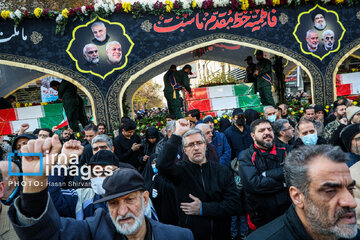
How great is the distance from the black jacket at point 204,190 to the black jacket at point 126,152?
7.19ft

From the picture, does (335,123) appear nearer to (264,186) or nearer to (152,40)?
(264,186)

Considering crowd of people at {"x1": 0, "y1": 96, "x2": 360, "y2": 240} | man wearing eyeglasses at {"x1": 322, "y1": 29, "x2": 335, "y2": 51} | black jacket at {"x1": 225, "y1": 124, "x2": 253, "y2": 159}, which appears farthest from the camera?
man wearing eyeglasses at {"x1": 322, "y1": 29, "x2": 335, "y2": 51}

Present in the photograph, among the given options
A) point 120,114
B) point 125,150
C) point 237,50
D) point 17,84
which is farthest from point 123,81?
point 237,50

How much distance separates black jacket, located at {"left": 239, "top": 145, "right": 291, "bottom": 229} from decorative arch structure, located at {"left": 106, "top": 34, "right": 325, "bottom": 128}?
250 inches

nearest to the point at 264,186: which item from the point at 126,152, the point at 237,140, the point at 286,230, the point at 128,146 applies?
the point at 286,230

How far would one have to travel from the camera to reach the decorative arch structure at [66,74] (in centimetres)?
816

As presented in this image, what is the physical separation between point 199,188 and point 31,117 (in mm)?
8685

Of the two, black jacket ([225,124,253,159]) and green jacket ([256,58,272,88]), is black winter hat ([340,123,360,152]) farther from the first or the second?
green jacket ([256,58,272,88])

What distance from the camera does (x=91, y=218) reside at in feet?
5.65

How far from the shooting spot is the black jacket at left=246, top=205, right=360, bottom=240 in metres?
1.49

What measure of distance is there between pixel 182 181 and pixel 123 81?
258 inches

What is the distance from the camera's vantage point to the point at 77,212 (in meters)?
2.31

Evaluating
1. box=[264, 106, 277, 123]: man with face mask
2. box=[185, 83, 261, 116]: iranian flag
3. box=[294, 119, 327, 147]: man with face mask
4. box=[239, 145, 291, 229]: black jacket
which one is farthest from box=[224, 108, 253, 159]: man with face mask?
box=[185, 83, 261, 116]: iranian flag

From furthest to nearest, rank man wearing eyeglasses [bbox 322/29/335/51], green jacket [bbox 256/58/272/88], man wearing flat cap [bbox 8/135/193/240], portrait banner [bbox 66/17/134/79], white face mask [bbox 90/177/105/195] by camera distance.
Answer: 1. man wearing eyeglasses [bbox 322/29/335/51]
2. green jacket [bbox 256/58/272/88]
3. portrait banner [bbox 66/17/134/79]
4. white face mask [bbox 90/177/105/195]
5. man wearing flat cap [bbox 8/135/193/240]
